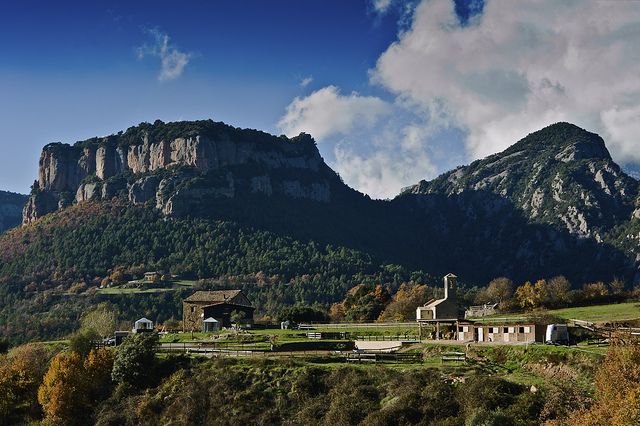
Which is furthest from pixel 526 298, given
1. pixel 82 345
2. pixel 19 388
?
pixel 19 388

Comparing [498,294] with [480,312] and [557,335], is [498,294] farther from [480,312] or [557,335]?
[557,335]

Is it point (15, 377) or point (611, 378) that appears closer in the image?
point (611, 378)

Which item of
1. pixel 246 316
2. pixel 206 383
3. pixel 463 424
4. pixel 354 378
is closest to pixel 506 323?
pixel 354 378

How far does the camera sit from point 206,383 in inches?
2036

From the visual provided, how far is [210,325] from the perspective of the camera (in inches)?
3204

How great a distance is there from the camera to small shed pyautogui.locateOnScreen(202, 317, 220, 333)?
261 ft

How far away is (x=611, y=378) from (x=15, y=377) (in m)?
44.5

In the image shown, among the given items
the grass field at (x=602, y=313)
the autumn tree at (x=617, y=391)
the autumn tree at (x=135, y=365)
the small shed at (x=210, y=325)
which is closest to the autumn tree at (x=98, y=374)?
the autumn tree at (x=135, y=365)

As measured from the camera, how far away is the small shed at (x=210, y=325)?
7950cm

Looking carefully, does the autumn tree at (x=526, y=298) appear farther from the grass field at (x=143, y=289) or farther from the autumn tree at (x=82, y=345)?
the grass field at (x=143, y=289)

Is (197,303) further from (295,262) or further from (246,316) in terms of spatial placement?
(295,262)

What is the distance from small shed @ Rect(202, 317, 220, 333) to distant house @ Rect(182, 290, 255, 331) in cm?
123

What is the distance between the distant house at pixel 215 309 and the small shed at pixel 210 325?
123cm

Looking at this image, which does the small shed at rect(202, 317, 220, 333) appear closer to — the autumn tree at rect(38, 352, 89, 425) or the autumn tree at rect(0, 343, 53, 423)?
the autumn tree at rect(0, 343, 53, 423)
